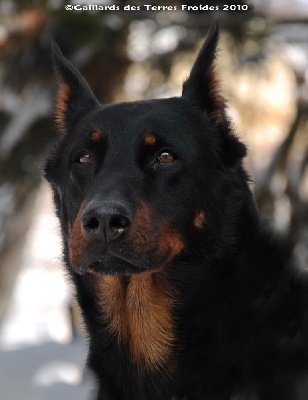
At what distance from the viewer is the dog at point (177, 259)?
3.50 meters

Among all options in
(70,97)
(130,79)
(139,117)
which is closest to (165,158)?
(139,117)

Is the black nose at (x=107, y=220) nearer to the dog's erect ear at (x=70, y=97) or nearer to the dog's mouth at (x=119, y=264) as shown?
the dog's mouth at (x=119, y=264)

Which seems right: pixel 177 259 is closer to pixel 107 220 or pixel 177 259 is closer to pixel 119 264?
pixel 119 264

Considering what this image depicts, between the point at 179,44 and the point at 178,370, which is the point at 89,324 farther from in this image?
the point at 179,44

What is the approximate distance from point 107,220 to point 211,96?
98 cm

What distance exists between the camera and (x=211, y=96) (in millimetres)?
4078

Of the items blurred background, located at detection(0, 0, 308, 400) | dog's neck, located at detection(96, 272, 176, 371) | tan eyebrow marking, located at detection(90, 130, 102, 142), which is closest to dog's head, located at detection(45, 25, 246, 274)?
tan eyebrow marking, located at detection(90, 130, 102, 142)

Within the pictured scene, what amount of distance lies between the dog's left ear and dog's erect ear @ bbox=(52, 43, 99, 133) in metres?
0.53

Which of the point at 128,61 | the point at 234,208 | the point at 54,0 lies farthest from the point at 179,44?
the point at 234,208

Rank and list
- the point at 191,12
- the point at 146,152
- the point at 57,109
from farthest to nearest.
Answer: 1. the point at 191,12
2. the point at 57,109
3. the point at 146,152

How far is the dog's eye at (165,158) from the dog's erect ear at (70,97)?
66 centimetres

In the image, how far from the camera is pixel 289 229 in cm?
812

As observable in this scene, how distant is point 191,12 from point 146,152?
4732 millimetres

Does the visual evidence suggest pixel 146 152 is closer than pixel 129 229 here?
No
